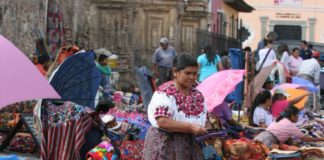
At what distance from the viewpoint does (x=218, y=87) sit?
462 inches

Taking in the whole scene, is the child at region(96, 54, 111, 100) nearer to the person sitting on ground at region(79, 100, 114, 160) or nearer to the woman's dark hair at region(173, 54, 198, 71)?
the person sitting on ground at region(79, 100, 114, 160)

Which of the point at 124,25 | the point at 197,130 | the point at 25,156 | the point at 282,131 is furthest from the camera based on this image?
the point at 124,25

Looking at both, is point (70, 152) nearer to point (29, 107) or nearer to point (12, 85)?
point (12, 85)

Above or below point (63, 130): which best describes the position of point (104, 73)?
below

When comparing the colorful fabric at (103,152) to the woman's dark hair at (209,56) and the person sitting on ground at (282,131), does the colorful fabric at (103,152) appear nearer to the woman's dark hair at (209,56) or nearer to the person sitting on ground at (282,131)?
the person sitting on ground at (282,131)

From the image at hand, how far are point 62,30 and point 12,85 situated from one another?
1353 cm

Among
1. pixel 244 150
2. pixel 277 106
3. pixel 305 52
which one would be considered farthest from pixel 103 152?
pixel 305 52

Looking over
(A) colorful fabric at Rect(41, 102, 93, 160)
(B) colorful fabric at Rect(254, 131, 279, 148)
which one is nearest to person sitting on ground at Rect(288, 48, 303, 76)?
(B) colorful fabric at Rect(254, 131, 279, 148)

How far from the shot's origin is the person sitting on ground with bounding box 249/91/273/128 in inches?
523

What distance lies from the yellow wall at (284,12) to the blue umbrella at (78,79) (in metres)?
47.5

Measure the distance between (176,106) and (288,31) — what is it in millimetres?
53860

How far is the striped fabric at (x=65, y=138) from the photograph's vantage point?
9.87 m

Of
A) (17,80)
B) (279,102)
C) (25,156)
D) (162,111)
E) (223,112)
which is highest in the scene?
(17,80)

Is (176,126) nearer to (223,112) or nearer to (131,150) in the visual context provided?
(131,150)
